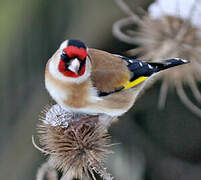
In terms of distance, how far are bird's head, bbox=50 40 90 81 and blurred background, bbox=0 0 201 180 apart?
110 inches

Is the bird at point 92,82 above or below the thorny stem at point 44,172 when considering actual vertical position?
above

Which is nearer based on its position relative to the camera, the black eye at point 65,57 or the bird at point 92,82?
the black eye at point 65,57

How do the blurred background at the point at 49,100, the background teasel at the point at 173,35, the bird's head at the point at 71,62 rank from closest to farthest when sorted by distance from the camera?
the bird's head at the point at 71,62 → the background teasel at the point at 173,35 → the blurred background at the point at 49,100

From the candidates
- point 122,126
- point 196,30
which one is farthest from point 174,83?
point 122,126

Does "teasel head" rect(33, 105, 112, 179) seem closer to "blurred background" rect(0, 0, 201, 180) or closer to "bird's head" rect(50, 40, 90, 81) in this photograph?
"bird's head" rect(50, 40, 90, 81)

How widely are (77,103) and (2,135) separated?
3352mm

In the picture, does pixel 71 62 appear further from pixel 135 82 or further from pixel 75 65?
pixel 135 82

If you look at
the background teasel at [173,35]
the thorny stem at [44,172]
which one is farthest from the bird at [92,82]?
the background teasel at [173,35]

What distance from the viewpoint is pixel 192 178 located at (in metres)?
5.45

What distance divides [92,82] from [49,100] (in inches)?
114

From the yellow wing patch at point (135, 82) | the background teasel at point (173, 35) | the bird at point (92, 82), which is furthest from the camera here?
the background teasel at point (173, 35)

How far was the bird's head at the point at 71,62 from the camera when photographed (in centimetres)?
241

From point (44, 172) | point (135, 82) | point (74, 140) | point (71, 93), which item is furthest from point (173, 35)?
point (44, 172)

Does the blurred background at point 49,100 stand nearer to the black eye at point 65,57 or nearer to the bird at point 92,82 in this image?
the bird at point 92,82
